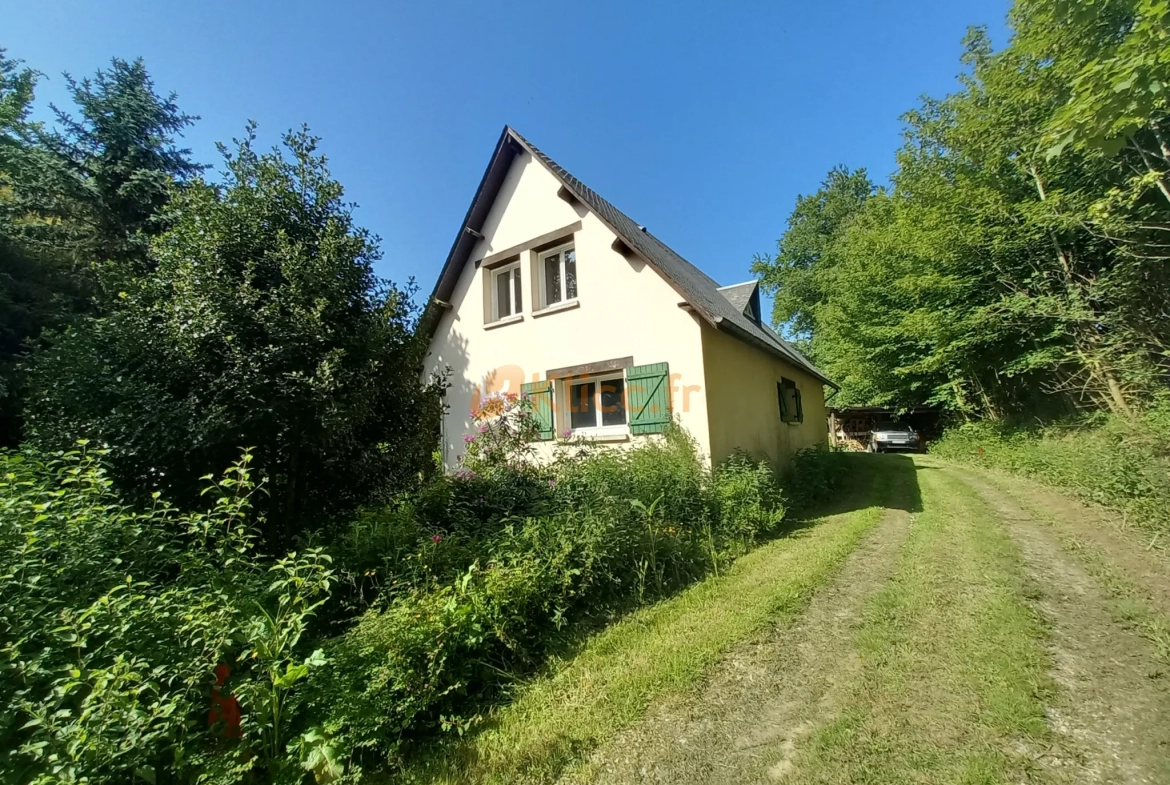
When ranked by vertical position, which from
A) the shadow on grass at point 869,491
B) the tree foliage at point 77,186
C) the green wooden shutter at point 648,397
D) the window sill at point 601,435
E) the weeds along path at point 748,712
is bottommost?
the weeds along path at point 748,712

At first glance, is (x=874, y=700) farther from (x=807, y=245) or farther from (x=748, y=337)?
(x=807, y=245)

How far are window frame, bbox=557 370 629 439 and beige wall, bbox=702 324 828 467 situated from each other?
153 centimetres

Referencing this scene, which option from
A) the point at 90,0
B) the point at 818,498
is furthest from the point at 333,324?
the point at 818,498

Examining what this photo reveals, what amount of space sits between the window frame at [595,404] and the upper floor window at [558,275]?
1.70m

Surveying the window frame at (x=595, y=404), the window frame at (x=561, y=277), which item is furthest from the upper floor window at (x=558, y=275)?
the window frame at (x=595, y=404)

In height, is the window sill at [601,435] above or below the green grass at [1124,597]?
above

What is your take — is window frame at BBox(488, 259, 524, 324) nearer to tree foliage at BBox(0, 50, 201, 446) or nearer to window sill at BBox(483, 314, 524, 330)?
window sill at BBox(483, 314, 524, 330)

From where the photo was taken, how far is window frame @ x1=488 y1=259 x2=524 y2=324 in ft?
33.5

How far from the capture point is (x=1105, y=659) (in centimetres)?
303

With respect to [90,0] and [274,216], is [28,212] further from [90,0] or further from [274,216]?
[274,216]

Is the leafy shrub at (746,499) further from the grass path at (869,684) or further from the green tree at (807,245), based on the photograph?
the green tree at (807,245)

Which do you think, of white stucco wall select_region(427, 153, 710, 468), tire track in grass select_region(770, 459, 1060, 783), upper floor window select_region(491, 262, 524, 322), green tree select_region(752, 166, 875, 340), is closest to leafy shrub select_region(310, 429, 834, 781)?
white stucco wall select_region(427, 153, 710, 468)

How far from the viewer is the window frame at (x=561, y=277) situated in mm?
9227

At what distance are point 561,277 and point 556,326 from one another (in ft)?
3.96
